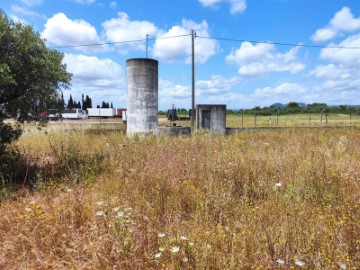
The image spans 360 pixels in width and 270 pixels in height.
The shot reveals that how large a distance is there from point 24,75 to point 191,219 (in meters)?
4.39

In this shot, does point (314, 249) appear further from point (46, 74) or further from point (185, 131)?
point (185, 131)

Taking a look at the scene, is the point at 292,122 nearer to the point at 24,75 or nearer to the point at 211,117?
the point at 211,117

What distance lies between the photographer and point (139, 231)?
2920mm

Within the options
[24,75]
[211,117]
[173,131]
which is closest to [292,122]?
[211,117]

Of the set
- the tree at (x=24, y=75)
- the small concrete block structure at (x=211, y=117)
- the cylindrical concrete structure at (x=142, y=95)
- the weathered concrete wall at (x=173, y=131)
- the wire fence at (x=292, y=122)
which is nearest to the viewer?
the tree at (x=24, y=75)

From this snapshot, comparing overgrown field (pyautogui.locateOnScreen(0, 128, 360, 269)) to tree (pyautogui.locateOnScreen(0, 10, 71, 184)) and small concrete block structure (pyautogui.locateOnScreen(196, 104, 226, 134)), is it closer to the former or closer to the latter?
tree (pyautogui.locateOnScreen(0, 10, 71, 184))

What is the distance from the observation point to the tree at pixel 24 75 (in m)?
5.34

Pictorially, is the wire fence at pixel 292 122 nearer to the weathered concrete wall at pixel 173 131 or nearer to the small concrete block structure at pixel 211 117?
the small concrete block structure at pixel 211 117

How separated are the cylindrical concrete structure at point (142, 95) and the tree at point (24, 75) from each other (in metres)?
7.20

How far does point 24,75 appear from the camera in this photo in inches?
218

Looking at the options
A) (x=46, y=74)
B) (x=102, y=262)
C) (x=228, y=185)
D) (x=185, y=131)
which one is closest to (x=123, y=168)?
(x=228, y=185)

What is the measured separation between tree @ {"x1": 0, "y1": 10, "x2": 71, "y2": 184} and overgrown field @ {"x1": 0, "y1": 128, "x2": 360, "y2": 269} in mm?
1426

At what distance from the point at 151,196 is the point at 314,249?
90.1 inches

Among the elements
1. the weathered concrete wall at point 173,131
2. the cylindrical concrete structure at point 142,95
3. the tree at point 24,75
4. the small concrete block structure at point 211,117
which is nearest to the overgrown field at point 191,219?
the tree at point 24,75
